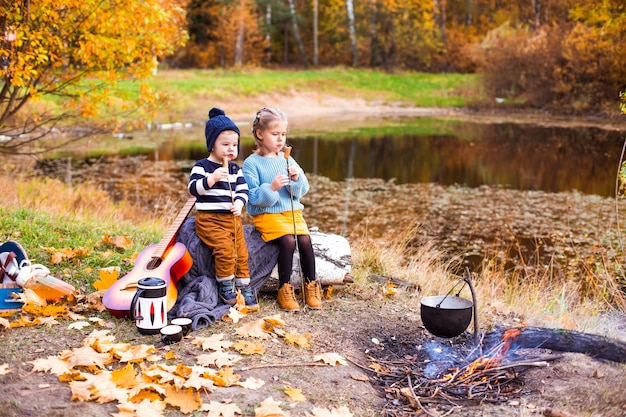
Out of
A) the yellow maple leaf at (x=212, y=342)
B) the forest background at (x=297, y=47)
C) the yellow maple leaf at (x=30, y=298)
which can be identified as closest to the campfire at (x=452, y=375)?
the yellow maple leaf at (x=212, y=342)

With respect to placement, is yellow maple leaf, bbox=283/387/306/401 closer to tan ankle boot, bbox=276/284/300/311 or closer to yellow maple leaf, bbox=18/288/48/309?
tan ankle boot, bbox=276/284/300/311

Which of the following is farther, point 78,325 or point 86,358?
point 78,325

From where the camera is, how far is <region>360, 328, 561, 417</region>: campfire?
4102 mm

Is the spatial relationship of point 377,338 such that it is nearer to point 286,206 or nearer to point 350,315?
point 350,315

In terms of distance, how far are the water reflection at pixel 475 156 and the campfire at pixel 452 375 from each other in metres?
10.5

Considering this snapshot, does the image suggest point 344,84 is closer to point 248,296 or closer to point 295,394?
point 248,296

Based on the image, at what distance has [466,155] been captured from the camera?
1931cm

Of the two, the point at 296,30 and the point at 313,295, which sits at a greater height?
the point at 296,30

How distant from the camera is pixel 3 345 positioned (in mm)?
4227

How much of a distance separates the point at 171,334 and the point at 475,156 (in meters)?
15.9

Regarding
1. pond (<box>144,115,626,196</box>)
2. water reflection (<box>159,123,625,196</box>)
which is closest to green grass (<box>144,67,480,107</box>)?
pond (<box>144,115,626,196</box>)

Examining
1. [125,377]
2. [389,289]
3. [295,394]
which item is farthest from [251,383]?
[389,289]

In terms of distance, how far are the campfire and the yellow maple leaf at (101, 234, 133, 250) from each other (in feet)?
10.2

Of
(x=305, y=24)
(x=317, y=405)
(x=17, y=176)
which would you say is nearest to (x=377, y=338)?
(x=317, y=405)
